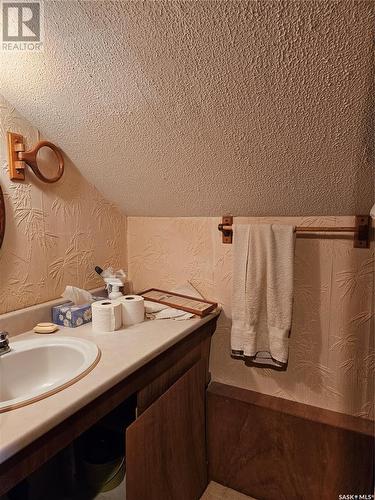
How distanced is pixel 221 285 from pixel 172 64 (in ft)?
2.96

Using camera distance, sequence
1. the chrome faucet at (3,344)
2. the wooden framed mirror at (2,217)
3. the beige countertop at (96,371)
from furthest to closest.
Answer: the wooden framed mirror at (2,217)
the chrome faucet at (3,344)
the beige countertop at (96,371)

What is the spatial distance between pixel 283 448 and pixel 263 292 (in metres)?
0.63

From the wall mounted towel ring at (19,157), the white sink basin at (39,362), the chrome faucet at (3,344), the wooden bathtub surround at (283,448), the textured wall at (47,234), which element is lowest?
the wooden bathtub surround at (283,448)

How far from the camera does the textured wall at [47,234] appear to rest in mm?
1003

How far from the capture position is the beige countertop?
1.80 feet

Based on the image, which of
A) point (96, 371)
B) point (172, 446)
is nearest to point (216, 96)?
point (96, 371)

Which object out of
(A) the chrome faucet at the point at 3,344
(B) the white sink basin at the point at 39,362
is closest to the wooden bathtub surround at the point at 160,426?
(B) the white sink basin at the point at 39,362

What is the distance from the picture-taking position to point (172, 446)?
1.01 metres

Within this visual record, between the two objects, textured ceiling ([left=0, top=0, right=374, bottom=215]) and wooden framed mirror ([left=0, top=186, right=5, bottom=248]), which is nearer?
textured ceiling ([left=0, top=0, right=374, bottom=215])

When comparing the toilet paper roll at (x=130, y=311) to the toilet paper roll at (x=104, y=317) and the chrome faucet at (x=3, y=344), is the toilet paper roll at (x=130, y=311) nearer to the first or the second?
the toilet paper roll at (x=104, y=317)

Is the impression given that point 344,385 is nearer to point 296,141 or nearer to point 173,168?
point 296,141

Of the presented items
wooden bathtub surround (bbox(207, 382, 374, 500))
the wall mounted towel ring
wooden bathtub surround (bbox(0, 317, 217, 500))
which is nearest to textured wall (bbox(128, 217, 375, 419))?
wooden bathtub surround (bbox(207, 382, 374, 500))

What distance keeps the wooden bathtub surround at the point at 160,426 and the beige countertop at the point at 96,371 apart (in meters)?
0.04

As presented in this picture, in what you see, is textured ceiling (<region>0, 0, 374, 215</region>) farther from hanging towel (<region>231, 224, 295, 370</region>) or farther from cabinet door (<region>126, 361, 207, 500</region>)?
cabinet door (<region>126, 361, 207, 500</region>)
